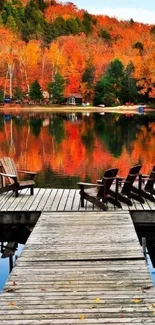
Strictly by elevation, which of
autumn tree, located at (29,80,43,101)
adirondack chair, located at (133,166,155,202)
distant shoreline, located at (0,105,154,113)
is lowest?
distant shoreline, located at (0,105,154,113)

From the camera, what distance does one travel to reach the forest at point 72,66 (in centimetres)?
7338

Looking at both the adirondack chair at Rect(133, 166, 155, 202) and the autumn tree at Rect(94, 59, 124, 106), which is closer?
the adirondack chair at Rect(133, 166, 155, 202)

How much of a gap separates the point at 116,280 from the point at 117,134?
1200 inches

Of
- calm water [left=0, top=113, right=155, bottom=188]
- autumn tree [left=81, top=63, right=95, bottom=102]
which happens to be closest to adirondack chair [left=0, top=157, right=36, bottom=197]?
calm water [left=0, top=113, right=155, bottom=188]

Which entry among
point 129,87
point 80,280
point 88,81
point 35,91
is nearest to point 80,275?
Answer: point 80,280

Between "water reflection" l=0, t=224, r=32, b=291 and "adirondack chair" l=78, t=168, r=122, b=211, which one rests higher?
"adirondack chair" l=78, t=168, r=122, b=211

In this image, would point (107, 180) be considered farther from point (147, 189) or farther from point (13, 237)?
point (13, 237)

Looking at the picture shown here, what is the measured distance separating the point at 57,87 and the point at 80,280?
70336mm

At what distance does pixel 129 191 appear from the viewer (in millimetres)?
10562

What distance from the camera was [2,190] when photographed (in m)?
11.4

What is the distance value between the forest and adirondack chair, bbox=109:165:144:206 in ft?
204

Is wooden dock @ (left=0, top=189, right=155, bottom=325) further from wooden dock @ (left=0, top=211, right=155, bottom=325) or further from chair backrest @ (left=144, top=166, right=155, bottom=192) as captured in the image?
chair backrest @ (left=144, top=166, right=155, bottom=192)

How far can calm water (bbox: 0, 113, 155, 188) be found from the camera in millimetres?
19967

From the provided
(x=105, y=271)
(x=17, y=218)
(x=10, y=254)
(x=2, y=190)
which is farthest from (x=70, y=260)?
(x=2, y=190)
